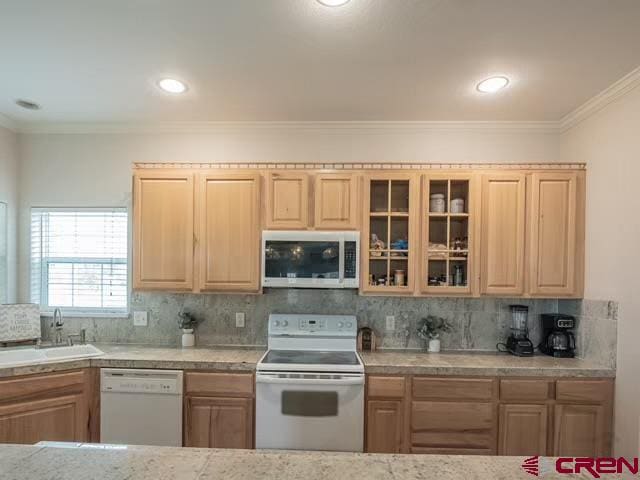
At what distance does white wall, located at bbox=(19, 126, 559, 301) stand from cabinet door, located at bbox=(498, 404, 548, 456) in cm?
184

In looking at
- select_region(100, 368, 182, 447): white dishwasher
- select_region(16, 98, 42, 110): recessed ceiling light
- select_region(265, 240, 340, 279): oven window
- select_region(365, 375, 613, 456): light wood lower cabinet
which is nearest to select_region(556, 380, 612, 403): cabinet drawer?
select_region(365, 375, 613, 456): light wood lower cabinet

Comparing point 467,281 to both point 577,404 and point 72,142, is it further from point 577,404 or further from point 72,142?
point 72,142

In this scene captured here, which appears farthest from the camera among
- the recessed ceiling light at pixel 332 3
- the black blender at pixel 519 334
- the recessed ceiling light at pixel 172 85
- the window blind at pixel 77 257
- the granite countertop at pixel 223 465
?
the window blind at pixel 77 257

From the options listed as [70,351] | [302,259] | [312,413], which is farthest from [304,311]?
[70,351]

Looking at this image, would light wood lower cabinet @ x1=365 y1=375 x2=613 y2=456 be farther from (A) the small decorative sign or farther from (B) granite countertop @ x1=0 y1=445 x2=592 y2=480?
(A) the small decorative sign

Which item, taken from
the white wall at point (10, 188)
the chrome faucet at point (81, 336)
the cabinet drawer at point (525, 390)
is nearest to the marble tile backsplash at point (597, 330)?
the cabinet drawer at point (525, 390)

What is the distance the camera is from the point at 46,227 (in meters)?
3.18

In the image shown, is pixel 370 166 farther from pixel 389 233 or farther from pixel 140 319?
pixel 140 319

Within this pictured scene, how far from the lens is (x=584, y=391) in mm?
2432

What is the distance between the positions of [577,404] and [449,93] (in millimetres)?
2208

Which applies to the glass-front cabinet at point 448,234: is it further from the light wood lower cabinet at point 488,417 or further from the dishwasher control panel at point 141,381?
the dishwasher control panel at point 141,381

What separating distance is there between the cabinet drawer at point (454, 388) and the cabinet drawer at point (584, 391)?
450mm

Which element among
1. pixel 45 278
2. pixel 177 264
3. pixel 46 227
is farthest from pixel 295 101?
pixel 45 278

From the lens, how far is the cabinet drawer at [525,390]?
2457 millimetres
